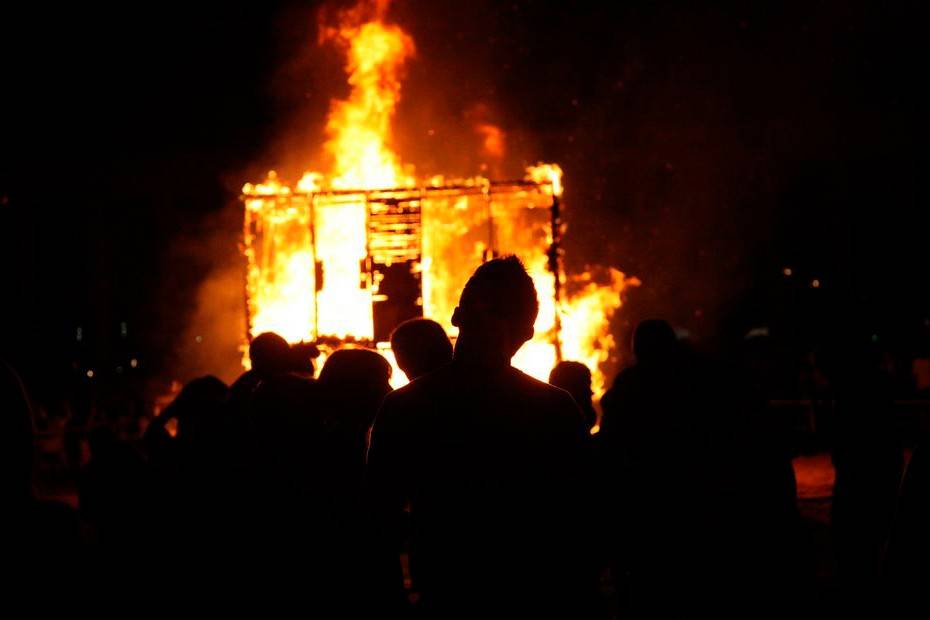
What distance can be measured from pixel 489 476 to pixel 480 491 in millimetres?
46

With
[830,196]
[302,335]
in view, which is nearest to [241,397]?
[302,335]

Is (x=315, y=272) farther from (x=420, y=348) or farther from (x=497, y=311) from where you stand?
(x=497, y=311)

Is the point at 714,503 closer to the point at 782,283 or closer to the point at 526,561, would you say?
the point at 526,561

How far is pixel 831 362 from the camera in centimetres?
586

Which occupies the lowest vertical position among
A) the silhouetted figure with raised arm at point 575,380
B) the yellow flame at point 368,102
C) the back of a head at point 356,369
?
the silhouetted figure with raised arm at point 575,380

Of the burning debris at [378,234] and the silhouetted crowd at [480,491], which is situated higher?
the burning debris at [378,234]

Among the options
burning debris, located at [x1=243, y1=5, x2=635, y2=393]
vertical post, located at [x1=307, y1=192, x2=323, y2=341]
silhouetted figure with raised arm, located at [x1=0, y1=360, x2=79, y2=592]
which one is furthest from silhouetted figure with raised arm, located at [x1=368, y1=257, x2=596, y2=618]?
vertical post, located at [x1=307, y1=192, x2=323, y2=341]

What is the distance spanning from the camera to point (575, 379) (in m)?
5.29

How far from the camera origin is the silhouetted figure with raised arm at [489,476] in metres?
2.41

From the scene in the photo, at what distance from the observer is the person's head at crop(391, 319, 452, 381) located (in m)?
4.05

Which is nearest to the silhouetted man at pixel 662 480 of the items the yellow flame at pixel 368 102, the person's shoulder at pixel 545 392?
the person's shoulder at pixel 545 392

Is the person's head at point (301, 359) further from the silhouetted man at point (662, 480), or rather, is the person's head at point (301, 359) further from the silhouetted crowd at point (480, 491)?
the silhouetted man at point (662, 480)

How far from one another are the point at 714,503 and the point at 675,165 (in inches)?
753

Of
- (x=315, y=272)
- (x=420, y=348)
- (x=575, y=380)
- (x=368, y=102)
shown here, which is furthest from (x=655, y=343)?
(x=368, y=102)
